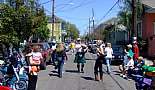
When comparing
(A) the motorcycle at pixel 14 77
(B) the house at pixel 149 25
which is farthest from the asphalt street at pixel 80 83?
(B) the house at pixel 149 25

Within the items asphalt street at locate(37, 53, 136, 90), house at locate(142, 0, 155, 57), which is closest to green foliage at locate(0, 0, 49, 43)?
asphalt street at locate(37, 53, 136, 90)

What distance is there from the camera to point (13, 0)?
116ft

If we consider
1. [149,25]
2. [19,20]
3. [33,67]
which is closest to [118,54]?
[19,20]

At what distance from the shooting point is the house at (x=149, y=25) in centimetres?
3925

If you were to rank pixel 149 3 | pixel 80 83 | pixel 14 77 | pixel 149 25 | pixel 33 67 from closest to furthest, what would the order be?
pixel 33 67 → pixel 14 77 → pixel 80 83 → pixel 149 25 → pixel 149 3

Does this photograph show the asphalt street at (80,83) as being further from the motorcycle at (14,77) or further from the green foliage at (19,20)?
the green foliage at (19,20)

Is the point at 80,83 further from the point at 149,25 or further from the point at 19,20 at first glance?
the point at 149,25

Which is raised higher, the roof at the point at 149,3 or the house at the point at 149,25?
the roof at the point at 149,3

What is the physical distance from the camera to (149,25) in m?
42.0

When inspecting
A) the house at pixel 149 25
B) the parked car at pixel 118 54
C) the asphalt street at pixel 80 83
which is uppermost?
the house at pixel 149 25

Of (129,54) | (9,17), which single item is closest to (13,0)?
(9,17)

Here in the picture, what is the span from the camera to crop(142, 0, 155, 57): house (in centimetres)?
3925

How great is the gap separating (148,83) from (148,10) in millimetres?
29314

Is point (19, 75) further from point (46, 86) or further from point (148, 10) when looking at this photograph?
point (148, 10)
